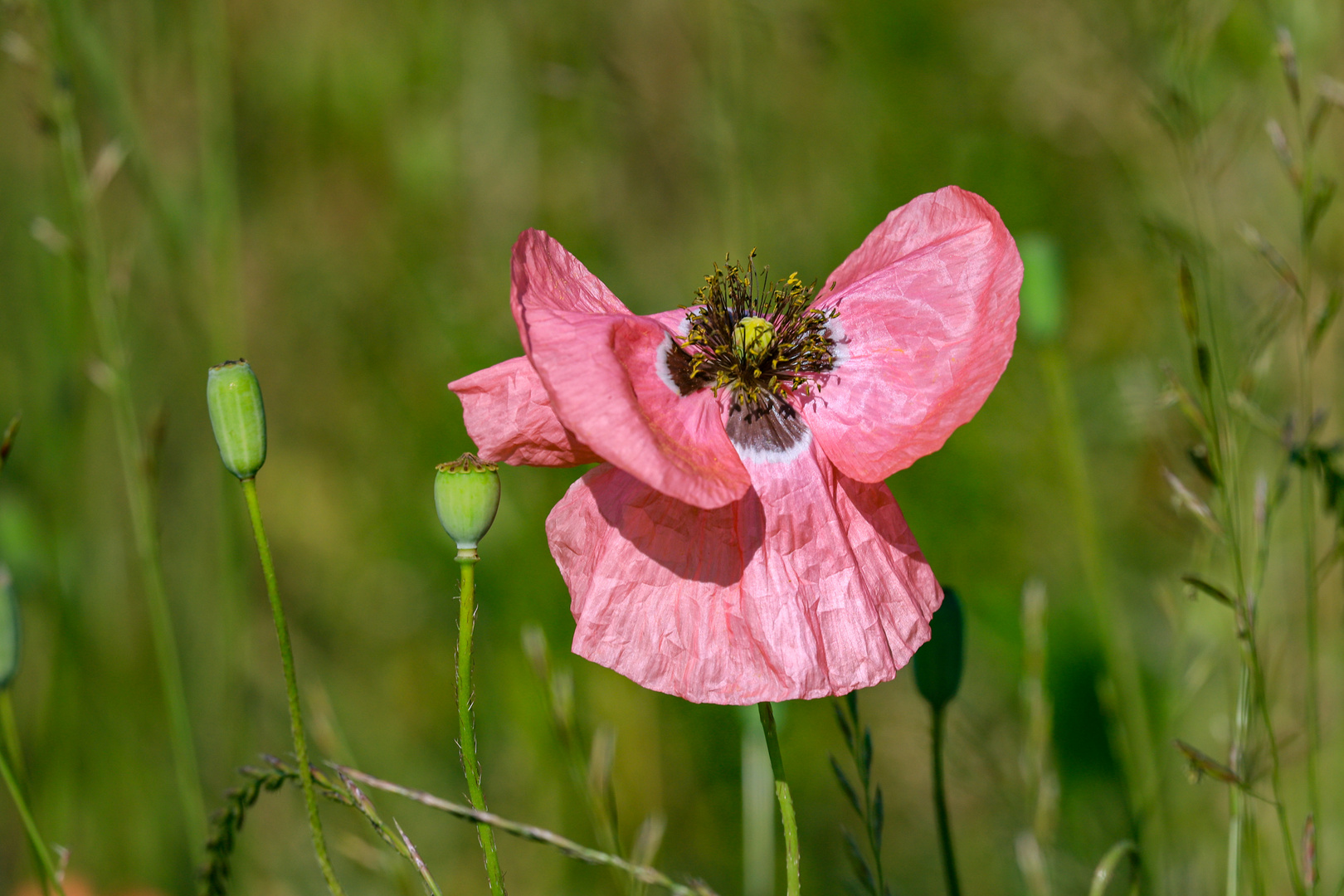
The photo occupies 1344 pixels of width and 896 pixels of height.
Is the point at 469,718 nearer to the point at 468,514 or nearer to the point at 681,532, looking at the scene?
the point at 468,514

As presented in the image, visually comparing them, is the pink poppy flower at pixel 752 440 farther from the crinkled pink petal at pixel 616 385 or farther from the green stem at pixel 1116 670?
the green stem at pixel 1116 670

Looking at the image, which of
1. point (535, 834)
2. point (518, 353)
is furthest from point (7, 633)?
point (518, 353)

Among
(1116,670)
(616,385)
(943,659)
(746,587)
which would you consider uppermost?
(616,385)

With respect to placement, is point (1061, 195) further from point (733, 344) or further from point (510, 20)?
point (733, 344)

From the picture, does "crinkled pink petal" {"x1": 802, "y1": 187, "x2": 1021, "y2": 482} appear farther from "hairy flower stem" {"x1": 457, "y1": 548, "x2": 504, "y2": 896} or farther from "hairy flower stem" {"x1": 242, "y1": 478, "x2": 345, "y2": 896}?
"hairy flower stem" {"x1": 242, "y1": 478, "x2": 345, "y2": 896}

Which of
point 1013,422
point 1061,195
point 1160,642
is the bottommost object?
point 1160,642

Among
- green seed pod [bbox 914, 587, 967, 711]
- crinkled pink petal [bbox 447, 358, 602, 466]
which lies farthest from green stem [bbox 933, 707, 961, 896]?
crinkled pink petal [bbox 447, 358, 602, 466]

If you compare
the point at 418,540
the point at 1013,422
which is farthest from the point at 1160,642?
the point at 418,540
